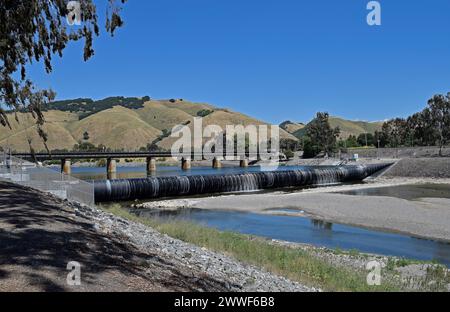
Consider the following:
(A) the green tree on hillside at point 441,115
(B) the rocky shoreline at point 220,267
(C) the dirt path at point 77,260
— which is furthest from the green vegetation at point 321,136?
(C) the dirt path at point 77,260

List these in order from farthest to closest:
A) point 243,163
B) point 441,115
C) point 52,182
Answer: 1. point 243,163
2. point 441,115
3. point 52,182

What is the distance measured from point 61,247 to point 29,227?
89.4 inches

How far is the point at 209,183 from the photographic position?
171 ft

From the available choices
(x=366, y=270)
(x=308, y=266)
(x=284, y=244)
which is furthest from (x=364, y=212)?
(x=308, y=266)

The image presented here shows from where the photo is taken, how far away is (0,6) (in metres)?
12.2

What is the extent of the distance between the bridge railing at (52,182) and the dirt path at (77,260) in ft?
42.0

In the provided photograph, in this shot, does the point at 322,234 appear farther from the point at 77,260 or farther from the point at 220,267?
the point at 77,260

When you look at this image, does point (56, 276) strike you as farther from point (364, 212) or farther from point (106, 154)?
point (106, 154)

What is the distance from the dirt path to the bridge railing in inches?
504

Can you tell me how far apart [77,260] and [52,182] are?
1873 cm

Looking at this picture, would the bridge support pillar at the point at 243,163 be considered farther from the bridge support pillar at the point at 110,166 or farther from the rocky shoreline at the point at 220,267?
the rocky shoreline at the point at 220,267

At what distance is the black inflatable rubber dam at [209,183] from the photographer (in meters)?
43.4

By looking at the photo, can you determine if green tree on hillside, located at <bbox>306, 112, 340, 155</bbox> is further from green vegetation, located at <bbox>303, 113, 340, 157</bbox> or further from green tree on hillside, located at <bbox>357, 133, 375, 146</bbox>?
green tree on hillside, located at <bbox>357, 133, 375, 146</bbox>

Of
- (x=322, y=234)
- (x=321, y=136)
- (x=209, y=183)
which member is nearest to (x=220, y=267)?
(x=322, y=234)
